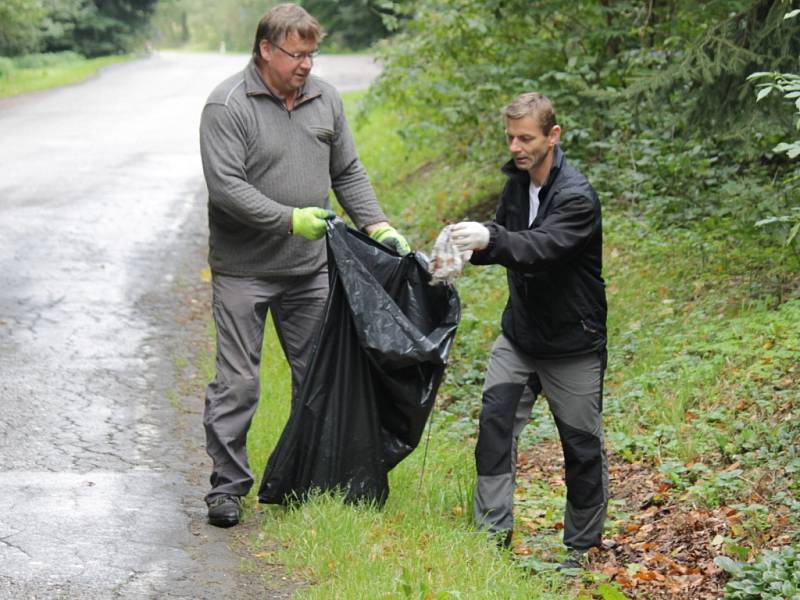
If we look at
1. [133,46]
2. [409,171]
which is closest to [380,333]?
[409,171]

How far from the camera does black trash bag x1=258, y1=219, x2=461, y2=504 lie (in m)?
5.06

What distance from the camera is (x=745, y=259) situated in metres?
8.66

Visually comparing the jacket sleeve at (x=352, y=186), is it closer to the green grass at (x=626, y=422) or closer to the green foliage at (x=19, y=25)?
the green grass at (x=626, y=422)

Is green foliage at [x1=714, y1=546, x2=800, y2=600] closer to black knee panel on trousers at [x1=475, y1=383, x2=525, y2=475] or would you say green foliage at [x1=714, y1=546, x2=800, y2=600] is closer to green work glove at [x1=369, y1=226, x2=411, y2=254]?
black knee panel on trousers at [x1=475, y1=383, x2=525, y2=475]

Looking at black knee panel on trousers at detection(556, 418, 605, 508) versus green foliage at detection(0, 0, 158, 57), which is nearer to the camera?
black knee panel on trousers at detection(556, 418, 605, 508)

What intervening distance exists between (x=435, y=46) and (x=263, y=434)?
6.03 metres

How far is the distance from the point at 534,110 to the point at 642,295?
425cm

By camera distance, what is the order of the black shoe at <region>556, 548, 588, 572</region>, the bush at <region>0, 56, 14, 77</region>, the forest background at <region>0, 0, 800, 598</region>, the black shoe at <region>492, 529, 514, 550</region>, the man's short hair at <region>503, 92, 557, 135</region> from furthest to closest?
the bush at <region>0, 56, 14, 77</region> → the black shoe at <region>556, 548, 588, 572</region> → the black shoe at <region>492, 529, 514, 550</region> → the forest background at <region>0, 0, 800, 598</region> → the man's short hair at <region>503, 92, 557, 135</region>

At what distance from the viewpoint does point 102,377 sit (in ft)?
26.2

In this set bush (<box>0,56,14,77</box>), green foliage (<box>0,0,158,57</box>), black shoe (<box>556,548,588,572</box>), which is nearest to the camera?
black shoe (<box>556,548,588,572</box>)

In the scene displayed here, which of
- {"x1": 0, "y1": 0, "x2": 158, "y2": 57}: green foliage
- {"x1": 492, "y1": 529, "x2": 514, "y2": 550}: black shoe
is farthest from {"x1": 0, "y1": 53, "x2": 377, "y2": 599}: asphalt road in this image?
{"x1": 0, "y1": 0, "x2": 158, "y2": 57}: green foliage

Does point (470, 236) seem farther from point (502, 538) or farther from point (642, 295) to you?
point (642, 295)

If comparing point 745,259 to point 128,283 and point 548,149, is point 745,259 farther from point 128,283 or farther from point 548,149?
point 128,283

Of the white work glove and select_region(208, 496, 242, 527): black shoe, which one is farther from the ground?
the white work glove
